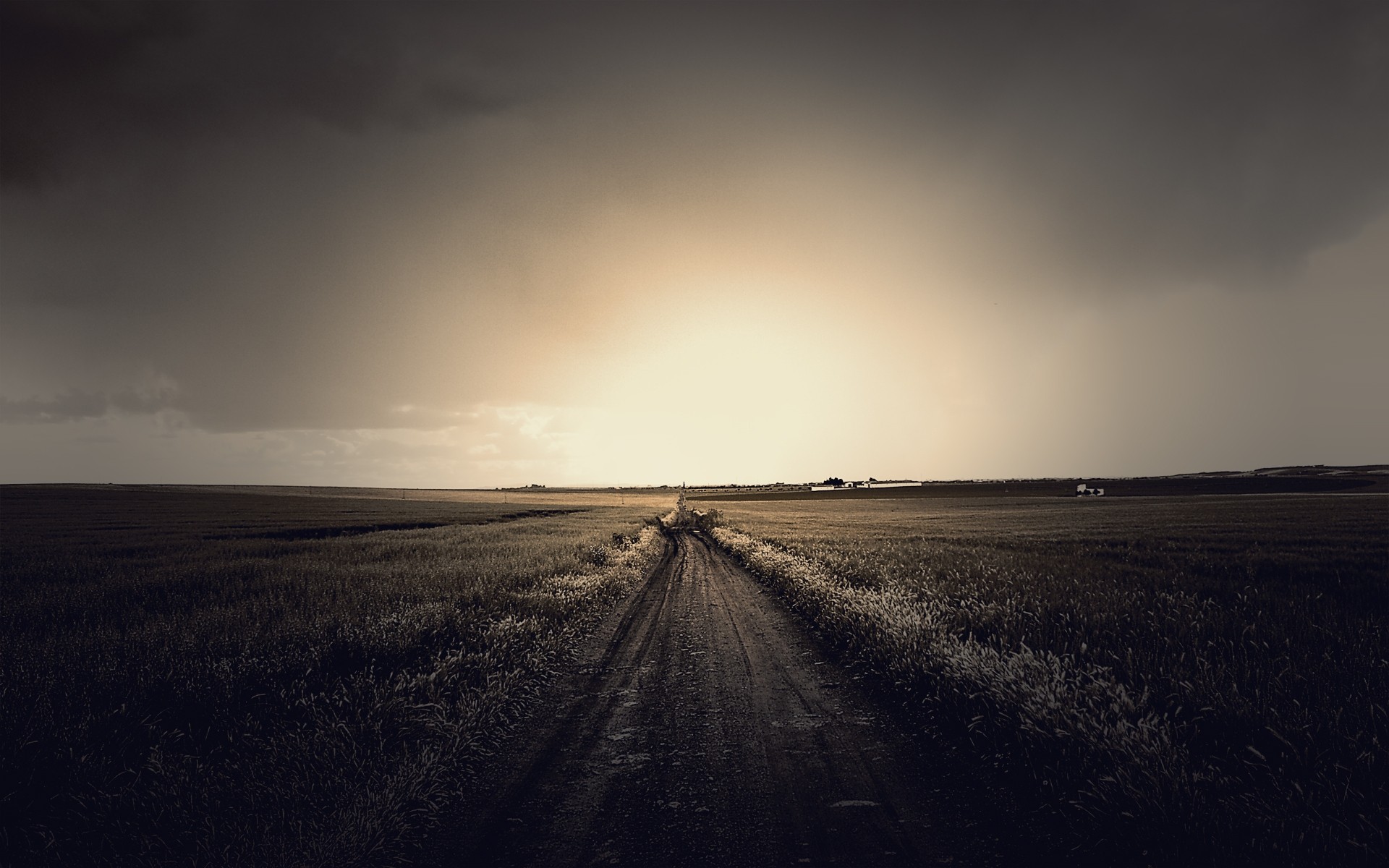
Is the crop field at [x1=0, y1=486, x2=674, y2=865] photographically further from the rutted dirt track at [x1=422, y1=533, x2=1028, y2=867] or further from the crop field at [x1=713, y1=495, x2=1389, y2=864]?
the crop field at [x1=713, y1=495, x2=1389, y2=864]

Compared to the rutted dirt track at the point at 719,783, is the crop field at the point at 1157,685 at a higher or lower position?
higher

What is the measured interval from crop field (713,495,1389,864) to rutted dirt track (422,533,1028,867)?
789 millimetres

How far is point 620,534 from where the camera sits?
3206 cm

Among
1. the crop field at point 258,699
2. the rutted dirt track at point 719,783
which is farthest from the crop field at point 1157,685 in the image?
the crop field at point 258,699

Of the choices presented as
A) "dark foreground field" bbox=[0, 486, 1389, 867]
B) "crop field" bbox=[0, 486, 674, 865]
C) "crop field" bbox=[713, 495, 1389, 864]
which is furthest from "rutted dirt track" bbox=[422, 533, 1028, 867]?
"crop field" bbox=[713, 495, 1389, 864]

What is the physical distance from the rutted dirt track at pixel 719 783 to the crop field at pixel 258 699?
67 centimetres

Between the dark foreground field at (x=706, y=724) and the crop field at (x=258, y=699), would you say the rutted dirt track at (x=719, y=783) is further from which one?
the crop field at (x=258, y=699)

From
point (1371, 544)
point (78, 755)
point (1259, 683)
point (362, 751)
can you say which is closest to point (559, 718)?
point (362, 751)

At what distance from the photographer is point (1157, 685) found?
6.10 m

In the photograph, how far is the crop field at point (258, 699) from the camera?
392 cm

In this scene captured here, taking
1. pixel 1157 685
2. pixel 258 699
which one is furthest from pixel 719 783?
pixel 258 699

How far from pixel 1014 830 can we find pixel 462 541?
27966 millimetres

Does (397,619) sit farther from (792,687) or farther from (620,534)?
(620,534)

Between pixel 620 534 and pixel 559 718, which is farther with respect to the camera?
pixel 620 534
